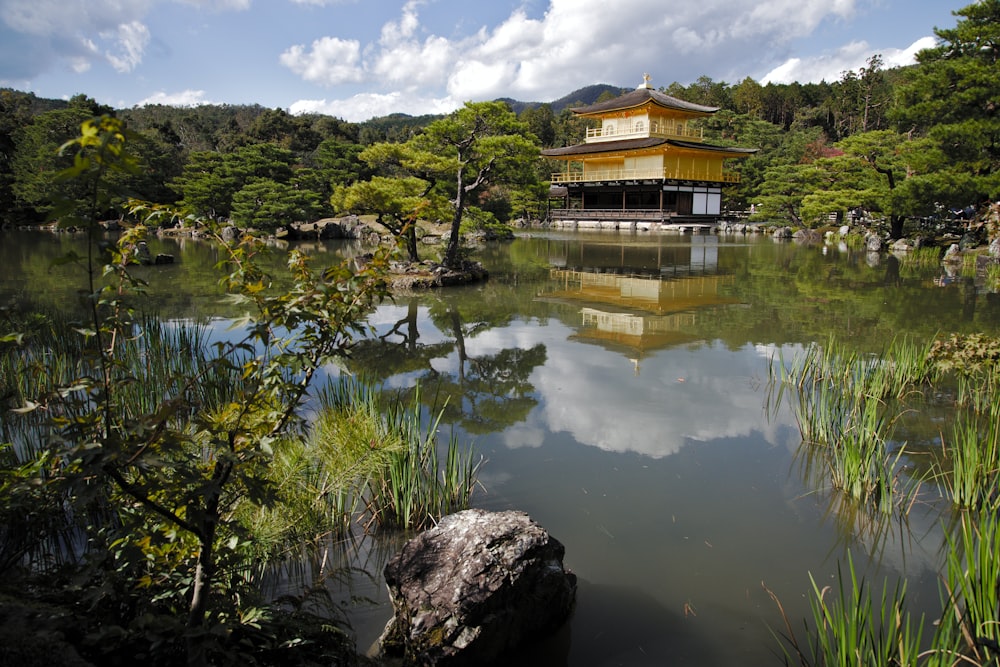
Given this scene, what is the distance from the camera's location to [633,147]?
99.1ft

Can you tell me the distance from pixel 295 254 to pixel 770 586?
2.60 metres

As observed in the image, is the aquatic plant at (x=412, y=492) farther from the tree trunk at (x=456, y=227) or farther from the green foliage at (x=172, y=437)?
the tree trunk at (x=456, y=227)

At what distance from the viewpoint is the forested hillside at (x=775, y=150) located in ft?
53.3

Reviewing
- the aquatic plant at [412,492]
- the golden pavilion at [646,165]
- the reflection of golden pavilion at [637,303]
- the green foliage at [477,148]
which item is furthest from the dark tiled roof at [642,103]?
the aquatic plant at [412,492]

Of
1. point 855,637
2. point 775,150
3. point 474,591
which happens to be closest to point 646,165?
point 775,150

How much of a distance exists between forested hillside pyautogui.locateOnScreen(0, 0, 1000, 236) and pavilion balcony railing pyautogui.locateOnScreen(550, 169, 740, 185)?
6.41 ft

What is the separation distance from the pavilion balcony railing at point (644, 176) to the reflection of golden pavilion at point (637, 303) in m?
16.6

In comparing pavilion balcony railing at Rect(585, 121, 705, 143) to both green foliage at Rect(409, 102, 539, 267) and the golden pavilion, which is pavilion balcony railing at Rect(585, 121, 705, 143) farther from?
green foliage at Rect(409, 102, 539, 267)

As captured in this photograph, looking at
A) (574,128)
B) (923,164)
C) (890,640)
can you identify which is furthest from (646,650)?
(574,128)

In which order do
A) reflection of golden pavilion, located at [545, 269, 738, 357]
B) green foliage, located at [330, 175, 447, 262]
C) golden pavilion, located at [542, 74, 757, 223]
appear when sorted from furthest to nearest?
golden pavilion, located at [542, 74, 757, 223]
green foliage, located at [330, 175, 447, 262]
reflection of golden pavilion, located at [545, 269, 738, 357]

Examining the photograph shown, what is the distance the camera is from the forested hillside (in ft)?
53.3

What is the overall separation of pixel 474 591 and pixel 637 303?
29.6 ft

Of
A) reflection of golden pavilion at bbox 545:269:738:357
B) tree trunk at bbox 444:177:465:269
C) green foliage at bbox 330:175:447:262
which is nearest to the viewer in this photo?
reflection of golden pavilion at bbox 545:269:738:357

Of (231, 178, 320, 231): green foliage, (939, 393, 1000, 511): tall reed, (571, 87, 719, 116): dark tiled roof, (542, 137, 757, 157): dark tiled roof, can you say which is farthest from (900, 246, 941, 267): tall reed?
(231, 178, 320, 231): green foliage
